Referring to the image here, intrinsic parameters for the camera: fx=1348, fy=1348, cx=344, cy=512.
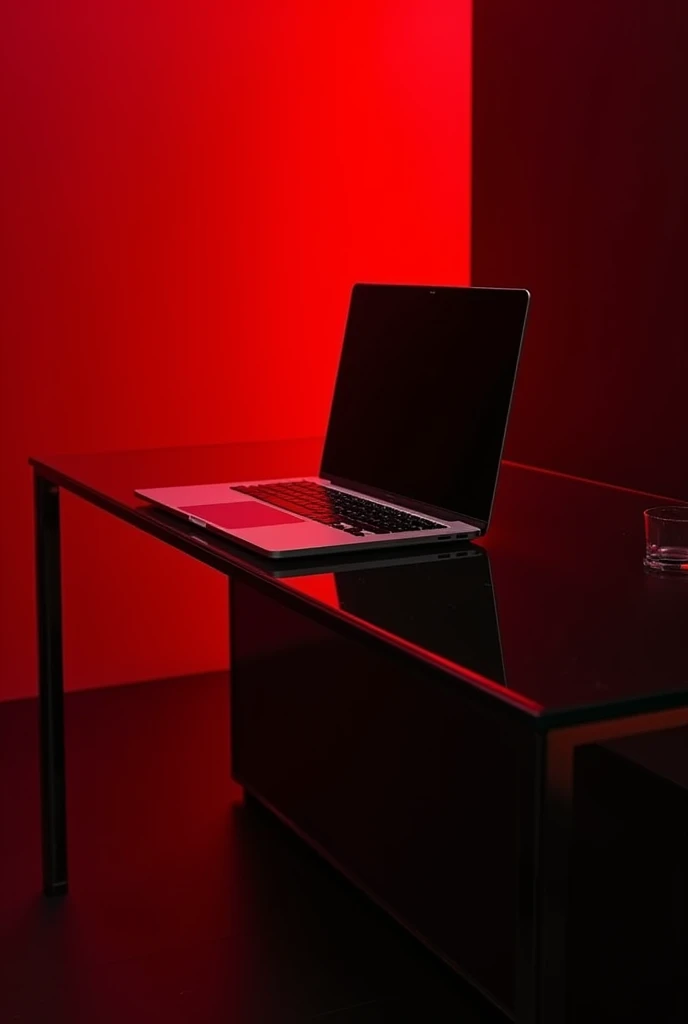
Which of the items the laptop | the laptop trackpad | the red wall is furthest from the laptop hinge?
the red wall

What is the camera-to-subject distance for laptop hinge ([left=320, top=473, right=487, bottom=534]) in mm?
1621

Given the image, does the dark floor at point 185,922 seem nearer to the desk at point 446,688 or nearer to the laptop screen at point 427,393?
the desk at point 446,688

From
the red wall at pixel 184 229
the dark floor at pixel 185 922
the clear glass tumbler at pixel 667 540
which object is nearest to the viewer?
the clear glass tumbler at pixel 667 540

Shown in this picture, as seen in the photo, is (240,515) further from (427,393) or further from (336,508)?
(427,393)

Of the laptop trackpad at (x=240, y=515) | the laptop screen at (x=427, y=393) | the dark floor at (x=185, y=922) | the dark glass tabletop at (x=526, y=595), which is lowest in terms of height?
the dark floor at (x=185, y=922)

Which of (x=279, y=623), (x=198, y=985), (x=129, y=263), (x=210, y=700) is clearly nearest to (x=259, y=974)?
(x=198, y=985)

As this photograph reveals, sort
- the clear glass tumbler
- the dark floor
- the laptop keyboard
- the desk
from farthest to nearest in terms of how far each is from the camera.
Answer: the dark floor
the laptop keyboard
the clear glass tumbler
the desk

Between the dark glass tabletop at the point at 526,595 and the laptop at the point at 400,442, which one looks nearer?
the dark glass tabletop at the point at 526,595

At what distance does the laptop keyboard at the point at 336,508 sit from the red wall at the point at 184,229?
1.51 m

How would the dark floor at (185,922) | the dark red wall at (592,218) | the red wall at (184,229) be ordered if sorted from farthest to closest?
the red wall at (184,229) → the dark red wall at (592,218) → the dark floor at (185,922)

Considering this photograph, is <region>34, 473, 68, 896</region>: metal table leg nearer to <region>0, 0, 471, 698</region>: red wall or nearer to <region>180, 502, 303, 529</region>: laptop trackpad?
<region>180, 502, 303, 529</region>: laptop trackpad

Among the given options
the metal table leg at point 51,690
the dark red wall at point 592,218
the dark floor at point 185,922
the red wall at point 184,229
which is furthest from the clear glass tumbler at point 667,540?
the red wall at point 184,229

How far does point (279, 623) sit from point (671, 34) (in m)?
1.47

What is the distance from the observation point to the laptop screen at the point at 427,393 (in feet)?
5.34
